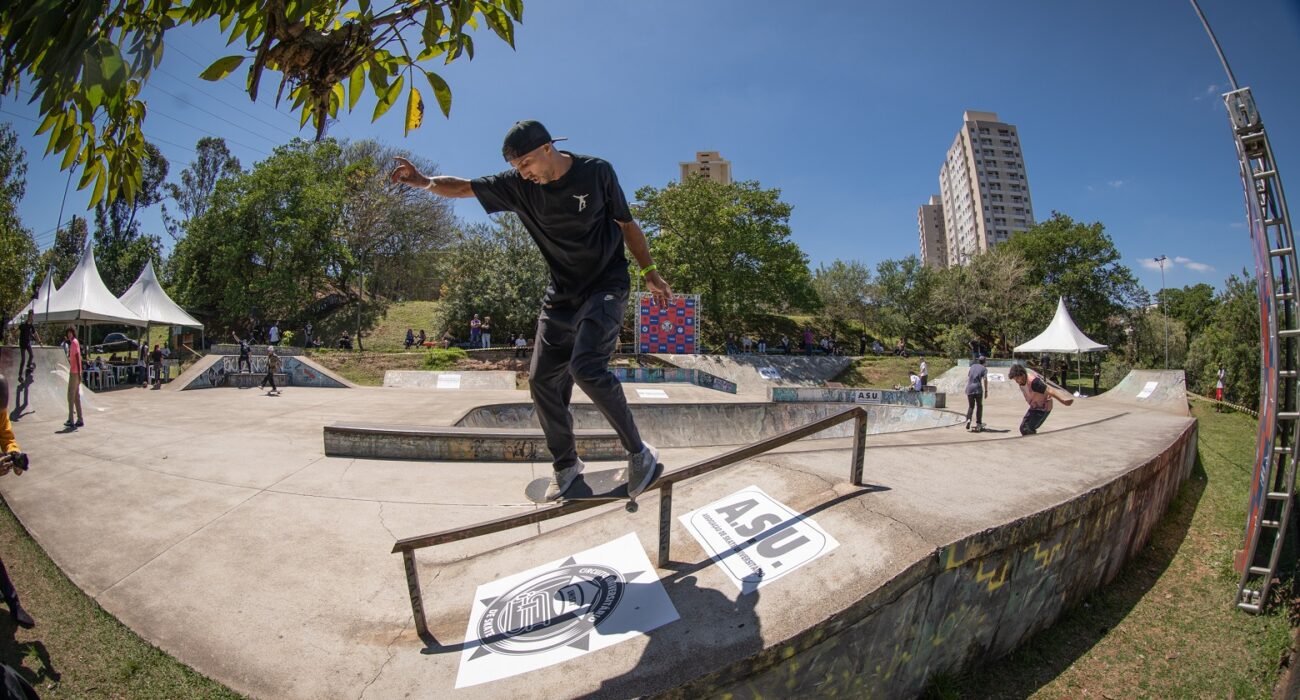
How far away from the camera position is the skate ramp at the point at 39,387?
9250mm

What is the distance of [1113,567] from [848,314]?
144 ft

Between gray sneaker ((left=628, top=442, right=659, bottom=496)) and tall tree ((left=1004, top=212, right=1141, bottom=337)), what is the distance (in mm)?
47913

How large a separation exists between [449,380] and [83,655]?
1764 centimetres

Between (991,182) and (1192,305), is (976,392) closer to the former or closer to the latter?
(1192,305)

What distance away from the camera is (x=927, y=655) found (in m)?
3.20

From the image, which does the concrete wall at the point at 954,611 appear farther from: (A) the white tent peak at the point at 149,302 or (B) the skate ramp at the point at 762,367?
(A) the white tent peak at the point at 149,302

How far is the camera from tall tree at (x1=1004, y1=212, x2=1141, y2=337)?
42125 millimetres

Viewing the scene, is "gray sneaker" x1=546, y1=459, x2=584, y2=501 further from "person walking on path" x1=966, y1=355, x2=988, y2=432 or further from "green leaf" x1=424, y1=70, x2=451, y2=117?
"person walking on path" x1=966, y1=355, x2=988, y2=432

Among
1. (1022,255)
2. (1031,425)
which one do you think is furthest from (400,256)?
(1022,255)

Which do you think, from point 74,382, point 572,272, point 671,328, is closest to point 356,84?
point 572,272

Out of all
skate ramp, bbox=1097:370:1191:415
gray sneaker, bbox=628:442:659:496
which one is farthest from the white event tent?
gray sneaker, bbox=628:442:659:496

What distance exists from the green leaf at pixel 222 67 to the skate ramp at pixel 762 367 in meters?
23.7

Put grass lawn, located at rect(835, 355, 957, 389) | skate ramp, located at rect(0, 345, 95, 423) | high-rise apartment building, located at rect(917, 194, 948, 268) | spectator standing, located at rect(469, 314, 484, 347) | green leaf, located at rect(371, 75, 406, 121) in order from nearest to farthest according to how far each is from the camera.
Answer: green leaf, located at rect(371, 75, 406, 121), skate ramp, located at rect(0, 345, 95, 423), spectator standing, located at rect(469, 314, 484, 347), grass lawn, located at rect(835, 355, 957, 389), high-rise apartment building, located at rect(917, 194, 948, 268)

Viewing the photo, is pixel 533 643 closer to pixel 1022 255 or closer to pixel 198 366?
pixel 198 366
